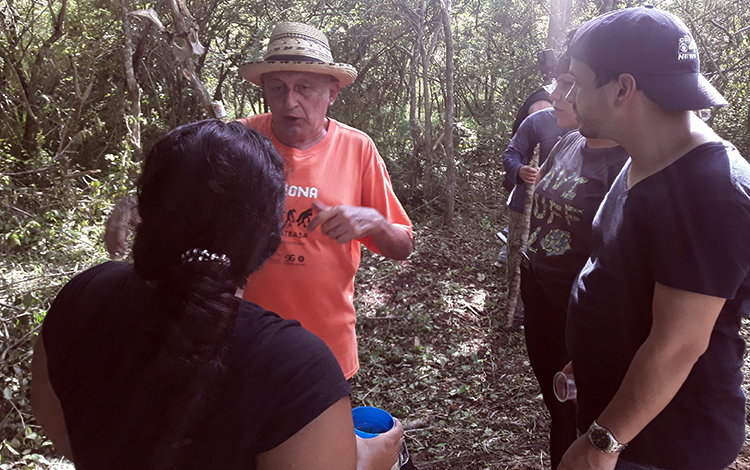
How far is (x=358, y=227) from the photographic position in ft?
5.52

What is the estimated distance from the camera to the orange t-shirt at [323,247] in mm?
1924

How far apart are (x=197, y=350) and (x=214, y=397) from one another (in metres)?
0.10

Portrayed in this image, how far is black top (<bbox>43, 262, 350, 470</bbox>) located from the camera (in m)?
0.91

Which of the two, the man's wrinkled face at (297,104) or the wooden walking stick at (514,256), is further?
the wooden walking stick at (514,256)

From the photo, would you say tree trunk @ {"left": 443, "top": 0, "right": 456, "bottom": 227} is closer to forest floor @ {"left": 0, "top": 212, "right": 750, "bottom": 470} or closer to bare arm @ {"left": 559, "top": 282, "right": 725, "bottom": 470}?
forest floor @ {"left": 0, "top": 212, "right": 750, "bottom": 470}

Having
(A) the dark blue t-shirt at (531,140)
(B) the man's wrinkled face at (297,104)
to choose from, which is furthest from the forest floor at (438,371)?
(B) the man's wrinkled face at (297,104)

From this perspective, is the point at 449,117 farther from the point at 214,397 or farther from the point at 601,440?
the point at 214,397

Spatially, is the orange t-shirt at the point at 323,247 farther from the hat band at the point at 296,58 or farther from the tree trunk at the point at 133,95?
the tree trunk at the point at 133,95

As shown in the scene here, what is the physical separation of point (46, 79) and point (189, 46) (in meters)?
4.04

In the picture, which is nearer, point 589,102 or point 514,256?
point 589,102

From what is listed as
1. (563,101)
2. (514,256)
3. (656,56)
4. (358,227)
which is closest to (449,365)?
(514,256)

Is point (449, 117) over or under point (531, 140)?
over

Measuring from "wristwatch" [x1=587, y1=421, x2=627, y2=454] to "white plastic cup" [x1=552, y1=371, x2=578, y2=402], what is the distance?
315 mm

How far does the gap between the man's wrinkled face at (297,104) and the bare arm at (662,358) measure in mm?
1380
